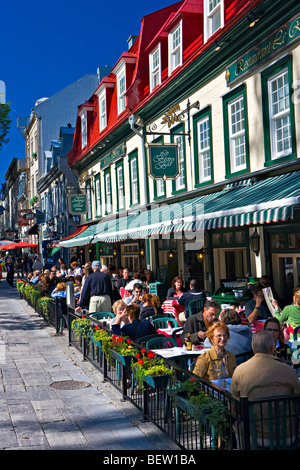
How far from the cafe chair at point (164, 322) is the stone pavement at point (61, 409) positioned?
4.74 ft

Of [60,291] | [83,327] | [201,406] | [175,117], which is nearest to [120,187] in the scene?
[175,117]

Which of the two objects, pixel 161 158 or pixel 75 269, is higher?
pixel 161 158

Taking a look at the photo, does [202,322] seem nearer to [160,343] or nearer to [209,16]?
[160,343]

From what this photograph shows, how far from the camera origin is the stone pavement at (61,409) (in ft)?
19.0

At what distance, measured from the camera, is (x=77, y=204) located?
27.5 meters

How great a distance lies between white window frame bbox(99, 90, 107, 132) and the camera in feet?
79.3

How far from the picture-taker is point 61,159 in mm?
33125

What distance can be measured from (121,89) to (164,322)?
13.8 metres

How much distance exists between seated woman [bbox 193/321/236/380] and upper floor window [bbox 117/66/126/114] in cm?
1649

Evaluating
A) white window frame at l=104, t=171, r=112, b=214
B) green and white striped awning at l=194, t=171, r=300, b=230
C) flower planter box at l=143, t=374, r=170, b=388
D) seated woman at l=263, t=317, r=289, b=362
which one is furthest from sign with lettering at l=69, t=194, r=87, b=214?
flower planter box at l=143, t=374, r=170, b=388

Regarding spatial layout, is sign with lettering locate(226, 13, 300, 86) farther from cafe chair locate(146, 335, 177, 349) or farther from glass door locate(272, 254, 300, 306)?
cafe chair locate(146, 335, 177, 349)

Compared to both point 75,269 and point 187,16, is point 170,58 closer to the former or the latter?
point 187,16

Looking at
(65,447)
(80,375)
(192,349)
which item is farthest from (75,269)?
(65,447)
